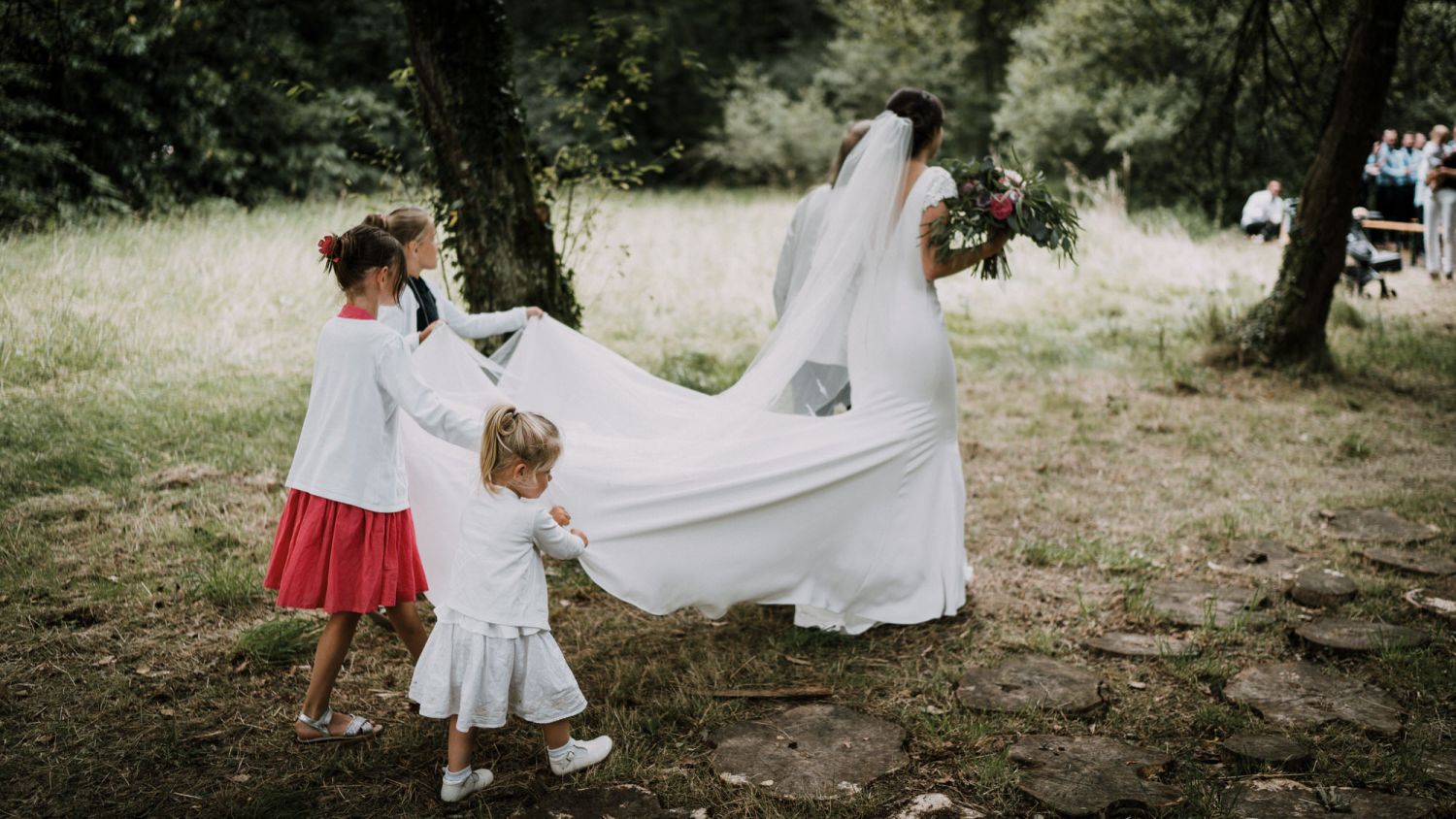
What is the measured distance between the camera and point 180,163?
16.3 meters

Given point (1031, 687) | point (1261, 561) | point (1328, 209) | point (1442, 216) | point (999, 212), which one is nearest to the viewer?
point (1031, 687)

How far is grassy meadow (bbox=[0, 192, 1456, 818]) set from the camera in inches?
137

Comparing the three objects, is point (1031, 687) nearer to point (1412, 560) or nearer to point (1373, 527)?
point (1412, 560)

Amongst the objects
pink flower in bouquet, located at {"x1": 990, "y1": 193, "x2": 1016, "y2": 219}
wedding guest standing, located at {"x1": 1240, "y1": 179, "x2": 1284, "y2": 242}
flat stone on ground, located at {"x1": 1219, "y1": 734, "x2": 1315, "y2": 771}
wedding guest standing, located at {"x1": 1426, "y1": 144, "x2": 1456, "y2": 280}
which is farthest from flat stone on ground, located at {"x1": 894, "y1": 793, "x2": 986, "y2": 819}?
wedding guest standing, located at {"x1": 1240, "y1": 179, "x2": 1284, "y2": 242}

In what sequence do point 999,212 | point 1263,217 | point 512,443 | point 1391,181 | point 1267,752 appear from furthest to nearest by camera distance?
point 1391,181 → point 1263,217 → point 999,212 → point 1267,752 → point 512,443

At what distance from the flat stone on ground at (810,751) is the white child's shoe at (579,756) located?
1.27 feet

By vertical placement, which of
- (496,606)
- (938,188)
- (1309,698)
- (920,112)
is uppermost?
(920,112)

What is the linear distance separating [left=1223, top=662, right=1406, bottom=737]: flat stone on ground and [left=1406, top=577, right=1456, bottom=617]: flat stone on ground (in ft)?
3.22

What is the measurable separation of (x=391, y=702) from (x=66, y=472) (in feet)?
10.7

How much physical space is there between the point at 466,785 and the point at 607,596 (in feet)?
5.74

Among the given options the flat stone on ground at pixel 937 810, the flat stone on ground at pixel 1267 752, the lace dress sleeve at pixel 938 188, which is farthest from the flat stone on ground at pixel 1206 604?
the lace dress sleeve at pixel 938 188

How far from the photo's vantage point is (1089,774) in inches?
135

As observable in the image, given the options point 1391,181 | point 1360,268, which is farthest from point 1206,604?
point 1391,181

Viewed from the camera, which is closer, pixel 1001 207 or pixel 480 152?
pixel 1001 207
